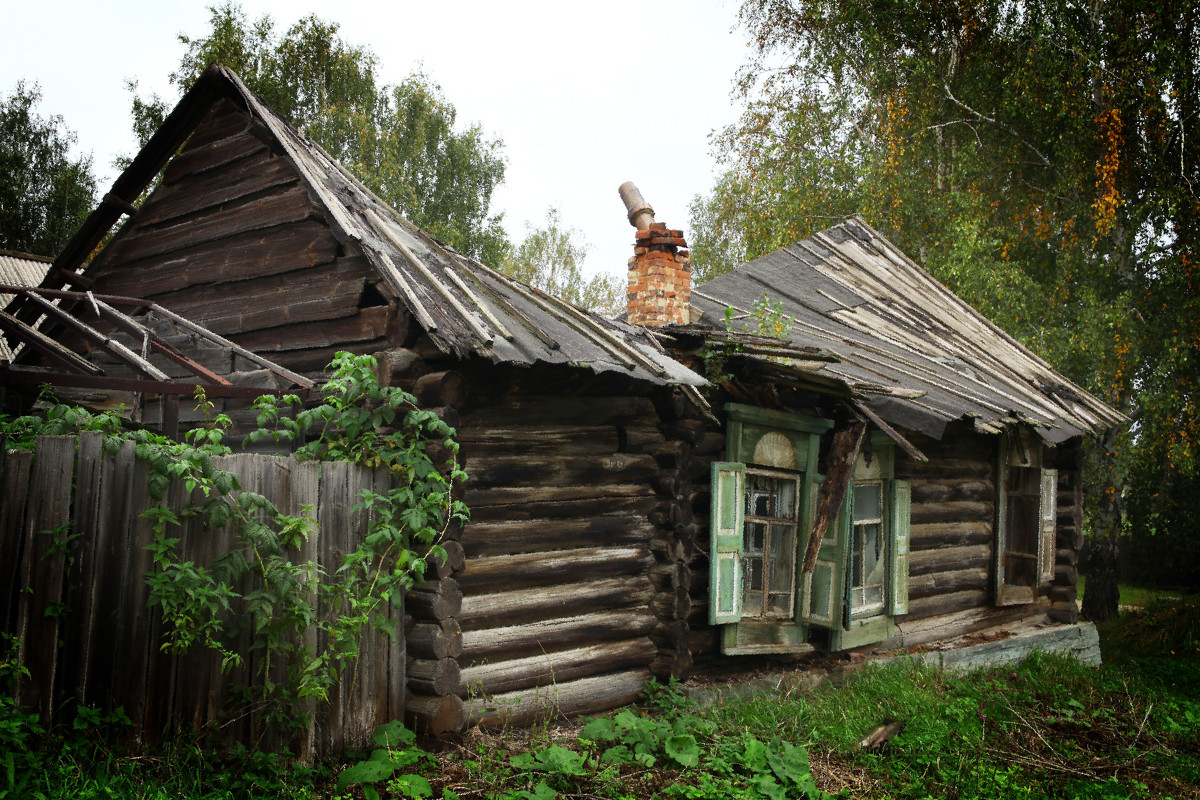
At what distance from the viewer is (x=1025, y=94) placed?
49.7 ft

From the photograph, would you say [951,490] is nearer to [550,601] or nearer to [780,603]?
[780,603]

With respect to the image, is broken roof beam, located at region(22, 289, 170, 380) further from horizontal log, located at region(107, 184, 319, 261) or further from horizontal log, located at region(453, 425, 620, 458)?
horizontal log, located at region(453, 425, 620, 458)

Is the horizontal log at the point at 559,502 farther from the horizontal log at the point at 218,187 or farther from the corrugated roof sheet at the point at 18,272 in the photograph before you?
the corrugated roof sheet at the point at 18,272

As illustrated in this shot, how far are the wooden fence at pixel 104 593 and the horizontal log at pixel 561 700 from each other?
1.30 meters

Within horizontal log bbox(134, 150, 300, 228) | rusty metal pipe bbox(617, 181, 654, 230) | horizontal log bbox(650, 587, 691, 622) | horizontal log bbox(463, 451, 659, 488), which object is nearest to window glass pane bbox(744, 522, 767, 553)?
horizontal log bbox(650, 587, 691, 622)

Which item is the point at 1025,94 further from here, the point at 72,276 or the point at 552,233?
the point at 552,233

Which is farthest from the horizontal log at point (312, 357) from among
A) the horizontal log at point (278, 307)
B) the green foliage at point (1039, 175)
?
the green foliage at point (1039, 175)

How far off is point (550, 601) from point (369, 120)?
24283 mm

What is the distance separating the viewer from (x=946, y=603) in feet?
32.9

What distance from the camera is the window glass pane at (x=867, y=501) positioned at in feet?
28.5

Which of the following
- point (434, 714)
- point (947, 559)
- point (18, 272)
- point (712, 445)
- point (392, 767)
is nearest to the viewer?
→ point (392, 767)

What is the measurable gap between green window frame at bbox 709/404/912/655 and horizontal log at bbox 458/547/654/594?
0.89 metres

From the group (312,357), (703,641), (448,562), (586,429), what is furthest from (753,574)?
(312,357)

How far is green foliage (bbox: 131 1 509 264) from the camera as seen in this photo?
79.4 ft
